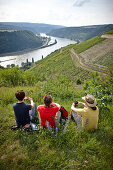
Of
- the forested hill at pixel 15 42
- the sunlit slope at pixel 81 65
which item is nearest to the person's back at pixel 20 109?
the sunlit slope at pixel 81 65

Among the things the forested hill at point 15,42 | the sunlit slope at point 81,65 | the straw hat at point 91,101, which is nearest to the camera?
the straw hat at point 91,101

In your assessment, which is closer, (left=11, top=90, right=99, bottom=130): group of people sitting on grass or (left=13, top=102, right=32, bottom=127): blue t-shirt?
(left=11, top=90, right=99, bottom=130): group of people sitting on grass

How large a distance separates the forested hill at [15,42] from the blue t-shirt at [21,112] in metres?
152

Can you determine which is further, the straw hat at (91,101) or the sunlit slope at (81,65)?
the sunlit slope at (81,65)

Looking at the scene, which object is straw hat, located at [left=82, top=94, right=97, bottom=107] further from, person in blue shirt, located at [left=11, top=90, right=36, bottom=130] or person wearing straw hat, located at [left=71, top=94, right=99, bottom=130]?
person in blue shirt, located at [left=11, top=90, right=36, bottom=130]

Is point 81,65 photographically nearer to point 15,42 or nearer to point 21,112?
point 21,112

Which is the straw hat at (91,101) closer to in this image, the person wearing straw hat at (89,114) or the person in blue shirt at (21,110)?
the person wearing straw hat at (89,114)

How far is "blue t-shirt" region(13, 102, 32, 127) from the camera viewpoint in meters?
3.04

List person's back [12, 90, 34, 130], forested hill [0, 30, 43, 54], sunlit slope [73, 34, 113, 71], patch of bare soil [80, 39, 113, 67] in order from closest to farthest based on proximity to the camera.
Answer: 1. person's back [12, 90, 34, 130]
2. sunlit slope [73, 34, 113, 71]
3. patch of bare soil [80, 39, 113, 67]
4. forested hill [0, 30, 43, 54]

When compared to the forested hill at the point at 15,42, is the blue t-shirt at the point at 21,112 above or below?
below

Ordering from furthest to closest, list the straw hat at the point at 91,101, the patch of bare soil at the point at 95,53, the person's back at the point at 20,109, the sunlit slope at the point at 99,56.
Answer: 1. the patch of bare soil at the point at 95,53
2. the sunlit slope at the point at 99,56
3. the person's back at the point at 20,109
4. the straw hat at the point at 91,101

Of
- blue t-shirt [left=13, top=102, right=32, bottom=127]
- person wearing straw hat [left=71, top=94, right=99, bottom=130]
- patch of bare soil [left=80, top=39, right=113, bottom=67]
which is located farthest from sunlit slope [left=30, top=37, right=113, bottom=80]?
person wearing straw hat [left=71, top=94, right=99, bottom=130]

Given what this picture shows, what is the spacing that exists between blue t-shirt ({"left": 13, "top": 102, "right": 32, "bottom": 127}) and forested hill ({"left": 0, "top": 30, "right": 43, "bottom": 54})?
15174 centimetres

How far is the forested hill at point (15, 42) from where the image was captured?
145250 millimetres
